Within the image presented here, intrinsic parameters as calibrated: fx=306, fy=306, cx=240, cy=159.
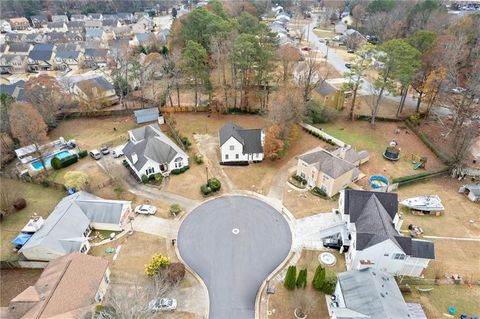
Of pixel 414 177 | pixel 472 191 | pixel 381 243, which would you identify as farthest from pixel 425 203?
pixel 381 243

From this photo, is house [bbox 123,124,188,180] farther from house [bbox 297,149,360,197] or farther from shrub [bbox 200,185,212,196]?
house [bbox 297,149,360,197]

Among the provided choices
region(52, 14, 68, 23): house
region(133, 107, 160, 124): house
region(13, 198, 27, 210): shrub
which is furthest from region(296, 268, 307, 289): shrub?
region(52, 14, 68, 23): house

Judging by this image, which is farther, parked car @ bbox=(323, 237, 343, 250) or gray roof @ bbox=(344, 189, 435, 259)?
parked car @ bbox=(323, 237, 343, 250)

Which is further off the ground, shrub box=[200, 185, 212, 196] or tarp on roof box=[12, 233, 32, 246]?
shrub box=[200, 185, 212, 196]

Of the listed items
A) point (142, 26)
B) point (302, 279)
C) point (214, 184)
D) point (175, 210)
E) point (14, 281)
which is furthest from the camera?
point (142, 26)

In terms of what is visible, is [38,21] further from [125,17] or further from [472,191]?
[472,191]

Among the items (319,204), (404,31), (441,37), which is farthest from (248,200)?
(404,31)

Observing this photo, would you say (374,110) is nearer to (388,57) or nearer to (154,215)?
(388,57)

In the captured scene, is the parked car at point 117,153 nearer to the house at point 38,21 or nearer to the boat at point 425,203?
the boat at point 425,203
